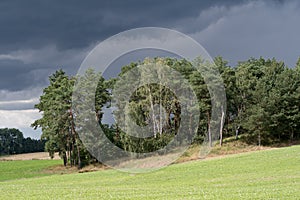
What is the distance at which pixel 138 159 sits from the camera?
175 ft

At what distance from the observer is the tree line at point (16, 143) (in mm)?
157375

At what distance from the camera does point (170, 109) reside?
61.0 meters

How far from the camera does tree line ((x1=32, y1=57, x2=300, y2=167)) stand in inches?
2279

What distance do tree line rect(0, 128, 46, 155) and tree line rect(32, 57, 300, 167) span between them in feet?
303

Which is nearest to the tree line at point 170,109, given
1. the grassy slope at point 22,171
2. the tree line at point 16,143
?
the grassy slope at point 22,171

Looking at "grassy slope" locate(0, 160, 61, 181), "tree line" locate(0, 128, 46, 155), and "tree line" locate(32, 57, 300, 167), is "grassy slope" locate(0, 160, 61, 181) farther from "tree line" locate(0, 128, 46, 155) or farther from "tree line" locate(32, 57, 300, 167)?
"tree line" locate(0, 128, 46, 155)

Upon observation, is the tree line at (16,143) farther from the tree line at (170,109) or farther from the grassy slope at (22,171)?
the tree line at (170,109)

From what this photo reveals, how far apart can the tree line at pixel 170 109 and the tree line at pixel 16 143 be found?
9236 centimetres

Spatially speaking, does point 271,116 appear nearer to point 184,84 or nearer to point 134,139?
point 184,84

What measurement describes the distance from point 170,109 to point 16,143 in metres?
118

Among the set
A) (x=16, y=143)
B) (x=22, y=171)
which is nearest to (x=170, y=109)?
(x=22, y=171)

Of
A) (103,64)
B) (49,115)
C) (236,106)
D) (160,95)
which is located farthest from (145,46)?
(236,106)

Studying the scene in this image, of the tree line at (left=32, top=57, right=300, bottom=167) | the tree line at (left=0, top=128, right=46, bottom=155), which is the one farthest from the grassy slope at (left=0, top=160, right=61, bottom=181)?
the tree line at (left=0, top=128, right=46, bottom=155)

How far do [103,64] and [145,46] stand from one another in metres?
3.38
